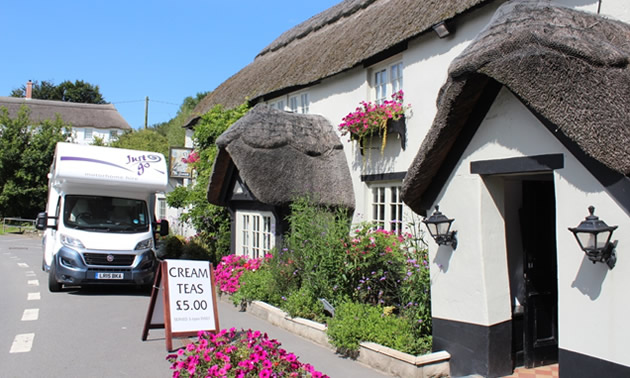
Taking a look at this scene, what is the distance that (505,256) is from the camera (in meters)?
5.55

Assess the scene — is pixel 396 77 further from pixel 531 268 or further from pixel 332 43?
pixel 531 268

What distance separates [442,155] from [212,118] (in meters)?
10.5

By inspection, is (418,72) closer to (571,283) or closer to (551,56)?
(551,56)

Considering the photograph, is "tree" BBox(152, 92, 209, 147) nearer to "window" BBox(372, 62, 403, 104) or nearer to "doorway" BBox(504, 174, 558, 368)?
"window" BBox(372, 62, 403, 104)

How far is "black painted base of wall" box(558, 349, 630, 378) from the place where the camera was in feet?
13.4

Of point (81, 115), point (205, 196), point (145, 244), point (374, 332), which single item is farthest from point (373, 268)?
point (81, 115)

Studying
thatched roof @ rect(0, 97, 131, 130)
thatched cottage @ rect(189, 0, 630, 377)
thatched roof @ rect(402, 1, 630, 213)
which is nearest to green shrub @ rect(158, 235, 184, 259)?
thatched cottage @ rect(189, 0, 630, 377)

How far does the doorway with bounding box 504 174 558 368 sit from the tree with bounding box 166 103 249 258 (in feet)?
31.5

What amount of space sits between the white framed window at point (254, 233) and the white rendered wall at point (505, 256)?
593 centimetres

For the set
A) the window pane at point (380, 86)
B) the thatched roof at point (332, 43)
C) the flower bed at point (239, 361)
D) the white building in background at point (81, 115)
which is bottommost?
the flower bed at point (239, 361)

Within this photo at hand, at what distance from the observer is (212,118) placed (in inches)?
596

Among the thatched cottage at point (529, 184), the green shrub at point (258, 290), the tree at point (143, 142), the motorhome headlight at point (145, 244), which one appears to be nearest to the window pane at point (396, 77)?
the thatched cottage at point (529, 184)

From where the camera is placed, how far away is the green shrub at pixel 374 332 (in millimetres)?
6055

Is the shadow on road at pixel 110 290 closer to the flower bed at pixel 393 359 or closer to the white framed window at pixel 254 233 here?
the white framed window at pixel 254 233
